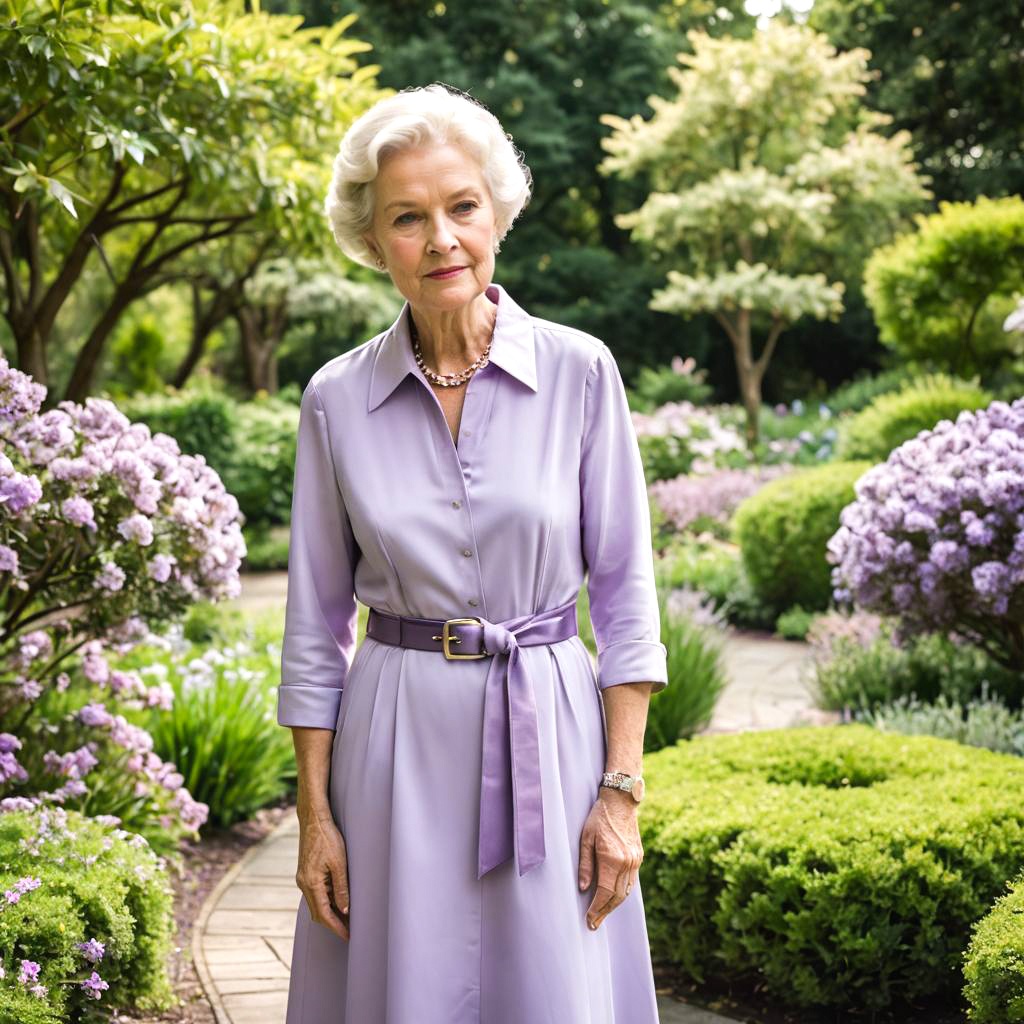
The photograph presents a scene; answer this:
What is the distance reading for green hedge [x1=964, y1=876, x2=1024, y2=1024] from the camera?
2.40 metres

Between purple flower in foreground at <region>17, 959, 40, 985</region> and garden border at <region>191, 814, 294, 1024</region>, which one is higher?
purple flower in foreground at <region>17, 959, 40, 985</region>

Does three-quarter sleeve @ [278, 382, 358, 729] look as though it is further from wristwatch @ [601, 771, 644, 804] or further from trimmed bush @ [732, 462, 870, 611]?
trimmed bush @ [732, 462, 870, 611]

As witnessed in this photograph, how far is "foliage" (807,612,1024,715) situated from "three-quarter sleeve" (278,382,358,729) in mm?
4026

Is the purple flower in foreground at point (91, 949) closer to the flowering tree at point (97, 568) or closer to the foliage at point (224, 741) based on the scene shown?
the flowering tree at point (97, 568)

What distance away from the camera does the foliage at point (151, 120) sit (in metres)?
3.30

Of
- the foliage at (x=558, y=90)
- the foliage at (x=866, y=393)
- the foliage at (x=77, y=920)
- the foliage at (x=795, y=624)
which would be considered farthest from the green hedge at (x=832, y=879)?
the foliage at (x=558, y=90)

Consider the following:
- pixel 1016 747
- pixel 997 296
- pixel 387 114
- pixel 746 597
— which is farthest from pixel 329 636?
pixel 997 296

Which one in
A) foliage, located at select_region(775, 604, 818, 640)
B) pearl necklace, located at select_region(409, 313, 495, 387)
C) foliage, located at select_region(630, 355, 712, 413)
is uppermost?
foliage, located at select_region(630, 355, 712, 413)

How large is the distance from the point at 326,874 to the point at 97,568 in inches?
77.5

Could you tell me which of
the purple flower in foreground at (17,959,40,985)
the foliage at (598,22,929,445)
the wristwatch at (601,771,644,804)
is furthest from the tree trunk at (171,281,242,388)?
the wristwatch at (601,771,644,804)

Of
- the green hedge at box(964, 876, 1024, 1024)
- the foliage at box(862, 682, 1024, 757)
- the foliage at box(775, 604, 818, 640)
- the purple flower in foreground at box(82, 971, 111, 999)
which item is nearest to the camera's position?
the green hedge at box(964, 876, 1024, 1024)

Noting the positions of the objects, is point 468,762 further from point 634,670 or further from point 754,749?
point 754,749

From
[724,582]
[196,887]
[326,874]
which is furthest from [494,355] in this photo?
[724,582]

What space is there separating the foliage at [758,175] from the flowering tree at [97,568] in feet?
36.3
